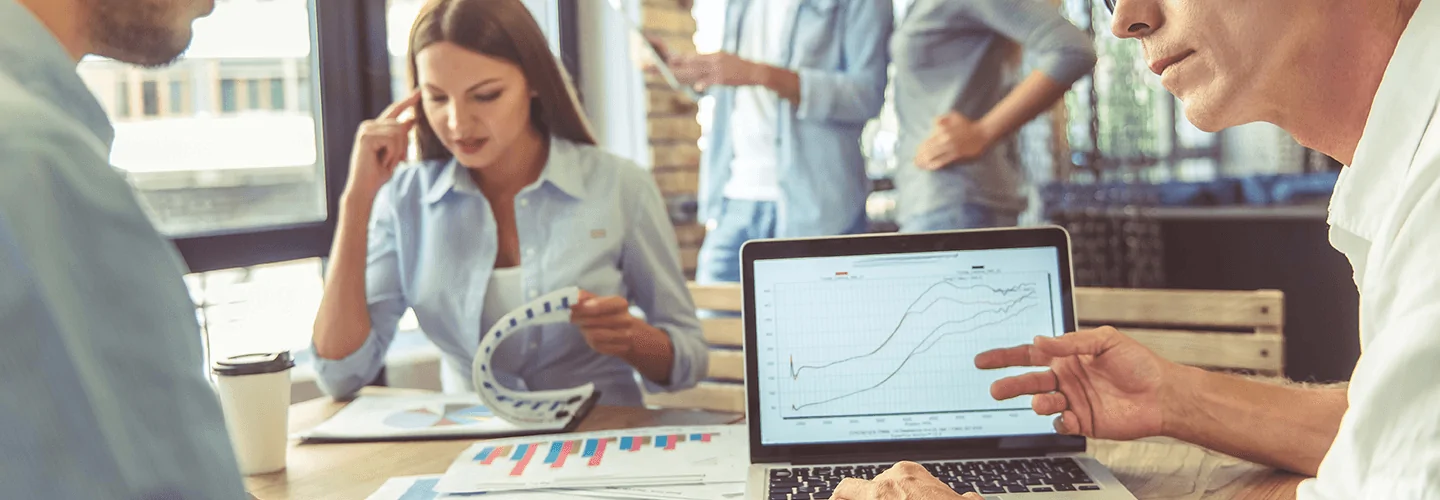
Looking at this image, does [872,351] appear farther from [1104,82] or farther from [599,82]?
[1104,82]

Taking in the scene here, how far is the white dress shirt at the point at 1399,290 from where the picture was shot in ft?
1.65

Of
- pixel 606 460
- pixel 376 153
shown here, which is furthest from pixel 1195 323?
pixel 376 153

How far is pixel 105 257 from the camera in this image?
22.4 inches

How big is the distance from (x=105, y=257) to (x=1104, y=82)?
264 inches

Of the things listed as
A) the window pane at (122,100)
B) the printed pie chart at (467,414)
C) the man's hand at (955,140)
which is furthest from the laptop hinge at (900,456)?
the window pane at (122,100)

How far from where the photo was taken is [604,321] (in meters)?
1.45

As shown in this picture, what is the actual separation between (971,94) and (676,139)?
1.56 meters

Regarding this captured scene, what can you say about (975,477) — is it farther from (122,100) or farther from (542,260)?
(122,100)

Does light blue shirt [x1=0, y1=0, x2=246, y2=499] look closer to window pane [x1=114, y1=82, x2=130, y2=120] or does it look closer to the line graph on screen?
the line graph on screen

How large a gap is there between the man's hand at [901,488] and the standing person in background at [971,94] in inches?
52.2

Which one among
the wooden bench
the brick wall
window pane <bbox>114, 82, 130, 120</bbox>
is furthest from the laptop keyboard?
the brick wall

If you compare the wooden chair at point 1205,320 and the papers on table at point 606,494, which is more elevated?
the wooden chair at point 1205,320

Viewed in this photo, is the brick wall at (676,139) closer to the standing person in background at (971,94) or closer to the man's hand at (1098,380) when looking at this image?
the standing person in background at (971,94)

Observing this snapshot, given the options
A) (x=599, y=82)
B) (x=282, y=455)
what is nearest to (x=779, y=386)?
(x=282, y=455)
